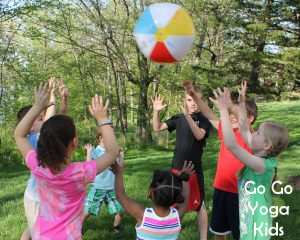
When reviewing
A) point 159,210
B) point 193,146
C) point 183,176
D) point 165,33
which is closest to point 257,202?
point 183,176

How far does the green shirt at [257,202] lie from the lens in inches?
128

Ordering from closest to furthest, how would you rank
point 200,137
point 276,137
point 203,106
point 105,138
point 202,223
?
1. point 105,138
2. point 276,137
3. point 203,106
4. point 200,137
5. point 202,223

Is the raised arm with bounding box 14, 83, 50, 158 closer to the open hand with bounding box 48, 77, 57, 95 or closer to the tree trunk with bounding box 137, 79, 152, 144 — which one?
the open hand with bounding box 48, 77, 57, 95

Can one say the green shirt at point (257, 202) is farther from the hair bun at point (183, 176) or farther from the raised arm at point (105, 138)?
the raised arm at point (105, 138)

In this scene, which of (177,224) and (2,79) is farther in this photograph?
(2,79)

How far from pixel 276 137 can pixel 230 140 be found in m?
0.40

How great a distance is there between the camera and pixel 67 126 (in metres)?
2.60

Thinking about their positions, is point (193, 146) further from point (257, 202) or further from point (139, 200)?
point (139, 200)

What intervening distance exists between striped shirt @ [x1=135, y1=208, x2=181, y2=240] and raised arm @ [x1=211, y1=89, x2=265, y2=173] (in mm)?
605

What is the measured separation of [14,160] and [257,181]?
14.3 metres

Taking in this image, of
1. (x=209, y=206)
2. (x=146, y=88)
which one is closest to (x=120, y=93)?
(x=146, y=88)

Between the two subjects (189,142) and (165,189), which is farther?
(189,142)

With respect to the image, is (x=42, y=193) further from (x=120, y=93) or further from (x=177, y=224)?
(x=120, y=93)

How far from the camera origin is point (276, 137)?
319 centimetres
